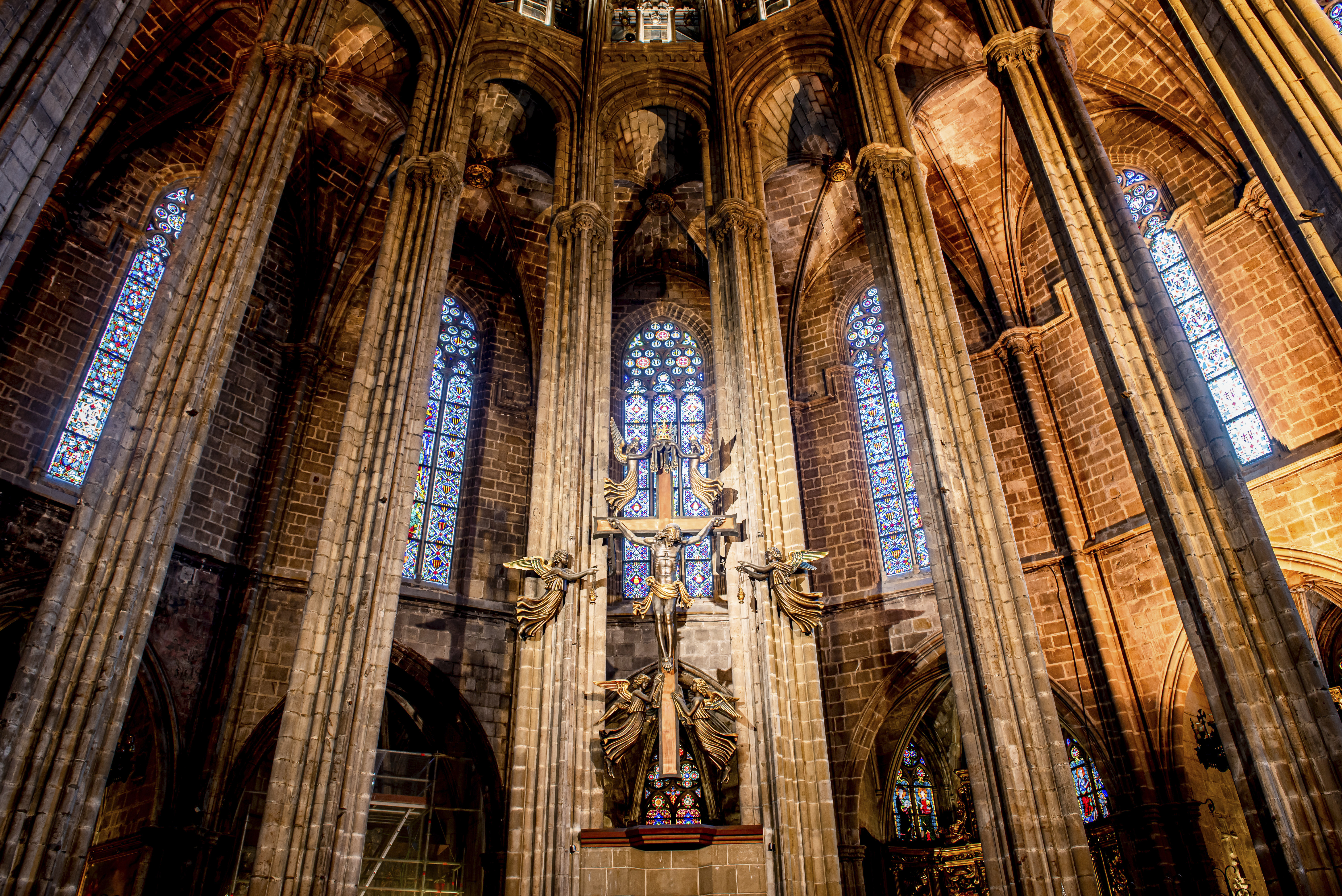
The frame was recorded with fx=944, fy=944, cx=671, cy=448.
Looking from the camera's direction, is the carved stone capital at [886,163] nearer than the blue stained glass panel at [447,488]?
Yes

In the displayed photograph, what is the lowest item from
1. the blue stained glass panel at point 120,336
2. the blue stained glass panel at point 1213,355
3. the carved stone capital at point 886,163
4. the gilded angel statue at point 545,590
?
the gilded angel statue at point 545,590

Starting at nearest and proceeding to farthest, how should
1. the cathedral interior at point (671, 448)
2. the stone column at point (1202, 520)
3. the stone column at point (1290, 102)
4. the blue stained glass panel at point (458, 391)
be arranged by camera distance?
the stone column at point (1202, 520)
the stone column at point (1290, 102)
the cathedral interior at point (671, 448)
the blue stained glass panel at point (458, 391)

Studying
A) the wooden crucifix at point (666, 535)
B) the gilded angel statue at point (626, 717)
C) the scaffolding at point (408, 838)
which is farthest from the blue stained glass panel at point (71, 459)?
the gilded angel statue at point (626, 717)

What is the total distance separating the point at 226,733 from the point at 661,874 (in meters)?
6.45

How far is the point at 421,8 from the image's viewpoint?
535 inches

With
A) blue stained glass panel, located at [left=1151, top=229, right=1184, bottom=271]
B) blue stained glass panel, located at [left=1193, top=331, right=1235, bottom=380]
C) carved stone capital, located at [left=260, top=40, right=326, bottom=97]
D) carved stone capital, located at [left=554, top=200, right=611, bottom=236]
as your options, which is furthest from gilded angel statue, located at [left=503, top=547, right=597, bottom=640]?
blue stained glass panel, located at [left=1151, top=229, right=1184, bottom=271]

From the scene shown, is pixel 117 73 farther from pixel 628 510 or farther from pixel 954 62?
pixel 954 62

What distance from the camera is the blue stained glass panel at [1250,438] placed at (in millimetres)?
11945

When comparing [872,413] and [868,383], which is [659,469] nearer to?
[872,413]

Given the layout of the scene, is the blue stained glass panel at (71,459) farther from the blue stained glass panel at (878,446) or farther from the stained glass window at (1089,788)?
the stained glass window at (1089,788)

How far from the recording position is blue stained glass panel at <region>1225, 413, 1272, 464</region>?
11.9 meters

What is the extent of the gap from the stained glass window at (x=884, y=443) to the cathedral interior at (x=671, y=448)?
0.09 meters

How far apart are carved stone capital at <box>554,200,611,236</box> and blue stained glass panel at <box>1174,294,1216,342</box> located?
8.09m

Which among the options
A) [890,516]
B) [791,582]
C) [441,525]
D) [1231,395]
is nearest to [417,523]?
[441,525]
